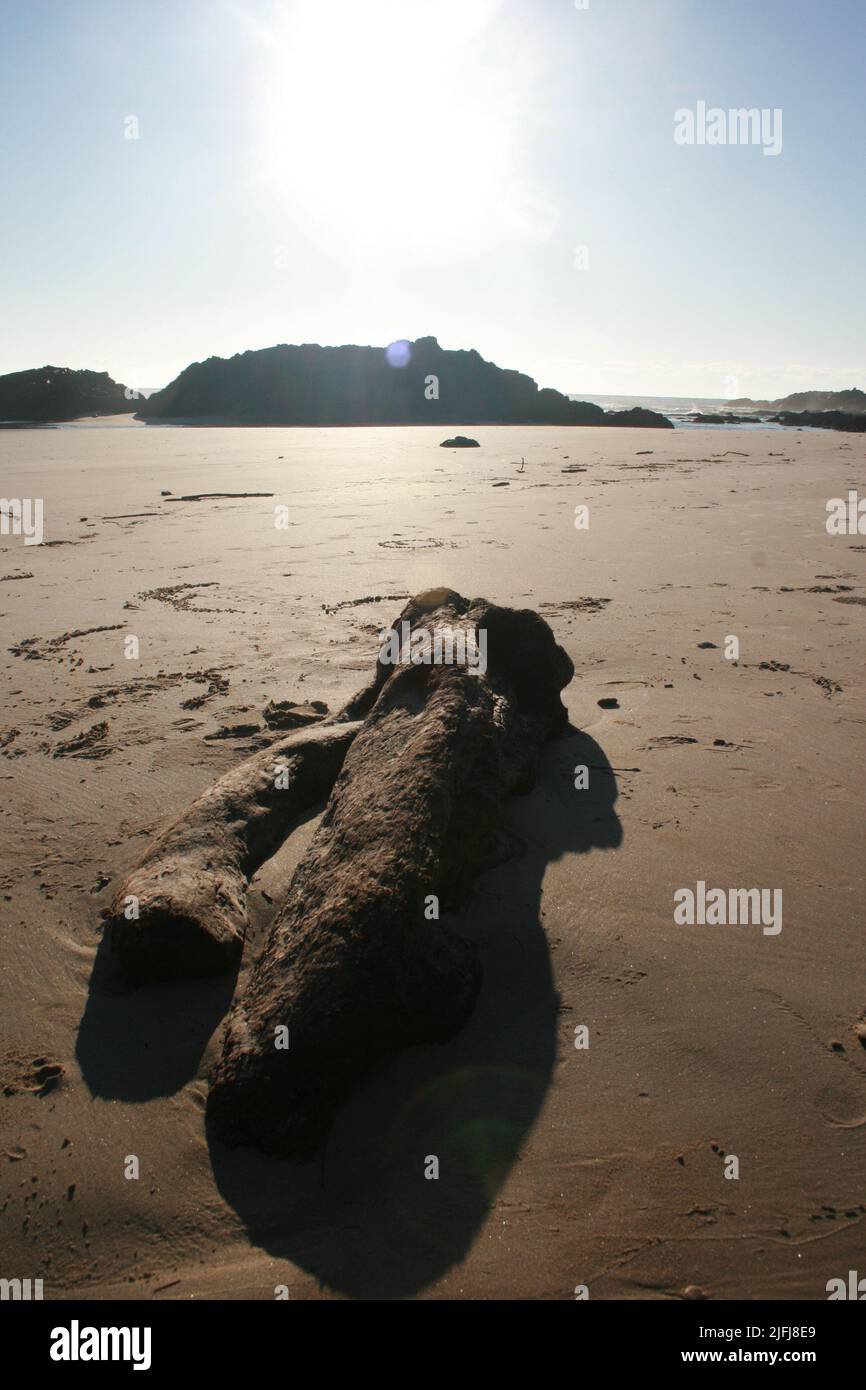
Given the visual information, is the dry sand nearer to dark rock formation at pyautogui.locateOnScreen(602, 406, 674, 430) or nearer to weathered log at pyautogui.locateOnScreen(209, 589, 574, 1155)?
weathered log at pyautogui.locateOnScreen(209, 589, 574, 1155)

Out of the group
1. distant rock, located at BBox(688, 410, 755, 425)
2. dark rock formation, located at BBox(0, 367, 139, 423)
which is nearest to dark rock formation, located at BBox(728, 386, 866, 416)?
distant rock, located at BBox(688, 410, 755, 425)

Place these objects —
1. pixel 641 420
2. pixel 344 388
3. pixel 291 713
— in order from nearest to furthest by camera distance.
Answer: pixel 291 713, pixel 641 420, pixel 344 388

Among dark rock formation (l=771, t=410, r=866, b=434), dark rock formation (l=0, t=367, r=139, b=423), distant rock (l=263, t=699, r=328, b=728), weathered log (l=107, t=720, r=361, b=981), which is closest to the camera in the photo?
weathered log (l=107, t=720, r=361, b=981)

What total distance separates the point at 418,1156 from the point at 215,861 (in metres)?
1.37

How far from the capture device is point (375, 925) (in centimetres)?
230

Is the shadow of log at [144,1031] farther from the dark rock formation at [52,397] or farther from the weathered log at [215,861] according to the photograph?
the dark rock formation at [52,397]

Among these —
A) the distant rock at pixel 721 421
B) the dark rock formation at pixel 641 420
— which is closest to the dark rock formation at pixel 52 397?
the dark rock formation at pixel 641 420

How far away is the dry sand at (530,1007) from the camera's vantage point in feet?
6.25

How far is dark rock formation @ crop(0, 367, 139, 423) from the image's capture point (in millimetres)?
54188

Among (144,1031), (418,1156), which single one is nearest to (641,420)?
(144,1031)

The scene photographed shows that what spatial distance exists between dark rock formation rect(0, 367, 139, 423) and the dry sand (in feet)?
179

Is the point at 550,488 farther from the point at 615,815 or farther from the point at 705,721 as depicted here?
the point at 615,815

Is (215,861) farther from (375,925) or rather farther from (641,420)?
(641,420)

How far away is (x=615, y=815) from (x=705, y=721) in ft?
3.84
